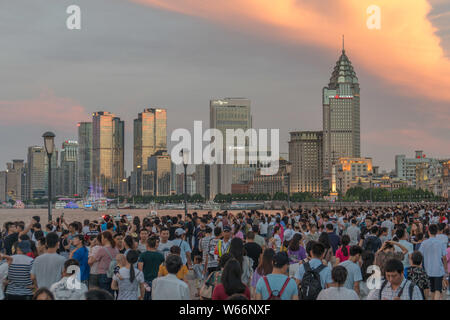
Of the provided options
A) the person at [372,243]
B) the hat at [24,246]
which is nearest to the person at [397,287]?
the hat at [24,246]

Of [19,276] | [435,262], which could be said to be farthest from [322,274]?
[19,276]

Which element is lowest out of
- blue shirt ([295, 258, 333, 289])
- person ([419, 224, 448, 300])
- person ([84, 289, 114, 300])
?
person ([419, 224, 448, 300])

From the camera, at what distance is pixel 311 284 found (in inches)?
368

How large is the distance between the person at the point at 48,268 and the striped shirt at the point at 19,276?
0.76 ft

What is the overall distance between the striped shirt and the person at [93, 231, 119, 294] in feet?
5.90

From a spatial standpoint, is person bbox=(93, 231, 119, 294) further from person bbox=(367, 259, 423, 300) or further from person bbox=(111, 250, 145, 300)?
person bbox=(367, 259, 423, 300)

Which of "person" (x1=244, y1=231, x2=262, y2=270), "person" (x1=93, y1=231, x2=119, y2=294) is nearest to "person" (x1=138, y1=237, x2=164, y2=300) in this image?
"person" (x1=93, y1=231, x2=119, y2=294)

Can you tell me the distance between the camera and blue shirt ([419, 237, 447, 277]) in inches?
527

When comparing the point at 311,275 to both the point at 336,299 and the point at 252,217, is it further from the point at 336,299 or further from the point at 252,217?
the point at 252,217

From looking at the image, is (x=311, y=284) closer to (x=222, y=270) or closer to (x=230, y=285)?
(x=222, y=270)

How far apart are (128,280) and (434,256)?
6.90 metres

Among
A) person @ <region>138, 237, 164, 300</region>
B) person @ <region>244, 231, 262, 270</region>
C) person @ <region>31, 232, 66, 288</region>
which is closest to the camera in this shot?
person @ <region>31, 232, 66, 288</region>

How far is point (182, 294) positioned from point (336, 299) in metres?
2.04

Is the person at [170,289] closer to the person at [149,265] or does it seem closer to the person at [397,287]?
the person at [397,287]
